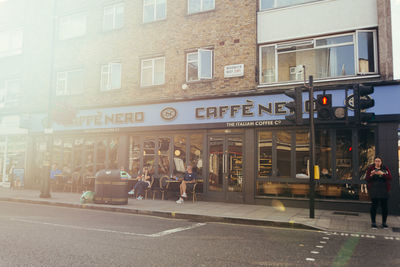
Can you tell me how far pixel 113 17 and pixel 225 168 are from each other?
34.1 ft

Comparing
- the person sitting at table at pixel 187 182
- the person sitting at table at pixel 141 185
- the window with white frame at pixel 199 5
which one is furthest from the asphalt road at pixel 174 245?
the window with white frame at pixel 199 5

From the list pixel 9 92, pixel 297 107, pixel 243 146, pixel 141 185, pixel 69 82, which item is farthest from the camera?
pixel 9 92

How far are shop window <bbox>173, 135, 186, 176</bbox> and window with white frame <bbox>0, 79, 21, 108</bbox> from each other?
41.2 feet

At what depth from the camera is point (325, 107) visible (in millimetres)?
9156

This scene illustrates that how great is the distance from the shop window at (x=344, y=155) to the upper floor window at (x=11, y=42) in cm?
1997

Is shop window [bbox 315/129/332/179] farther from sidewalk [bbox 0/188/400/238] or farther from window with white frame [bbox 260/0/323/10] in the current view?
window with white frame [bbox 260/0/323/10]

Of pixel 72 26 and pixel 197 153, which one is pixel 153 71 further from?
pixel 72 26

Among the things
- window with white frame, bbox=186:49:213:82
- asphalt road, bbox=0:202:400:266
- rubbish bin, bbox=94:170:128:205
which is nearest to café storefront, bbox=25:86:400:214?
window with white frame, bbox=186:49:213:82

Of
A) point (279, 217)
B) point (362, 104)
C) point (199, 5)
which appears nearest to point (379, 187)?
point (362, 104)

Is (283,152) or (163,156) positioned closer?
(283,152)

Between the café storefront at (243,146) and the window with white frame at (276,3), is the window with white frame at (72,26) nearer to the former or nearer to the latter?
the café storefront at (243,146)

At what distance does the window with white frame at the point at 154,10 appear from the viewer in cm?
1608

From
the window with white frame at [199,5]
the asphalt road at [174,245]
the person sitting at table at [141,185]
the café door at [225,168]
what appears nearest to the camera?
the asphalt road at [174,245]

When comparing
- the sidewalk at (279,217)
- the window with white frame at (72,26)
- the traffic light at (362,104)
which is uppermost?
the window with white frame at (72,26)
